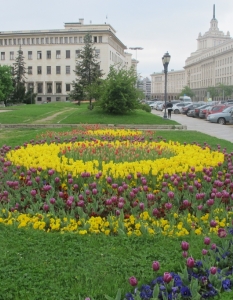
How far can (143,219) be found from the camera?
4.62m

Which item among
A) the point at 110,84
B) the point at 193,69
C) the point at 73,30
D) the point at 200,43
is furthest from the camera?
the point at 200,43

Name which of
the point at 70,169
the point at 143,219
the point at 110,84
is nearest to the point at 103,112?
the point at 110,84

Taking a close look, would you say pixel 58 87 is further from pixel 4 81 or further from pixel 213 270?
pixel 213 270

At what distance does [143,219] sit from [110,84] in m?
21.2

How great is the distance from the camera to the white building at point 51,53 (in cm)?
9044

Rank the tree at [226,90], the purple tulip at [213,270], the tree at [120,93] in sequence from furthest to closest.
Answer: the tree at [226,90] → the tree at [120,93] → the purple tulip at [213,270]

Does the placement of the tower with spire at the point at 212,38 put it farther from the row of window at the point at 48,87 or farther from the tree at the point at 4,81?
the tree at the point at 4,81

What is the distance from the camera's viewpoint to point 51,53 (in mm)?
92188

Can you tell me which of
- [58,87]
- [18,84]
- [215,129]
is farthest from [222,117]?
[58,87]

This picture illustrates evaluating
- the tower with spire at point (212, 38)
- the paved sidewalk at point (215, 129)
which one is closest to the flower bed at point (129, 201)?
the paved sidewalk at point (215, 129)

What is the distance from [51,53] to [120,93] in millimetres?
→ 70961

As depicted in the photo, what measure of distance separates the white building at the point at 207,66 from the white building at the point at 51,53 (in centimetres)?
3948

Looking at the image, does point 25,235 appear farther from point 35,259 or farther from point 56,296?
point 56,296

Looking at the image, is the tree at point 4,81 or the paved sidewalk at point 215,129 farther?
the tree at point 4,81
